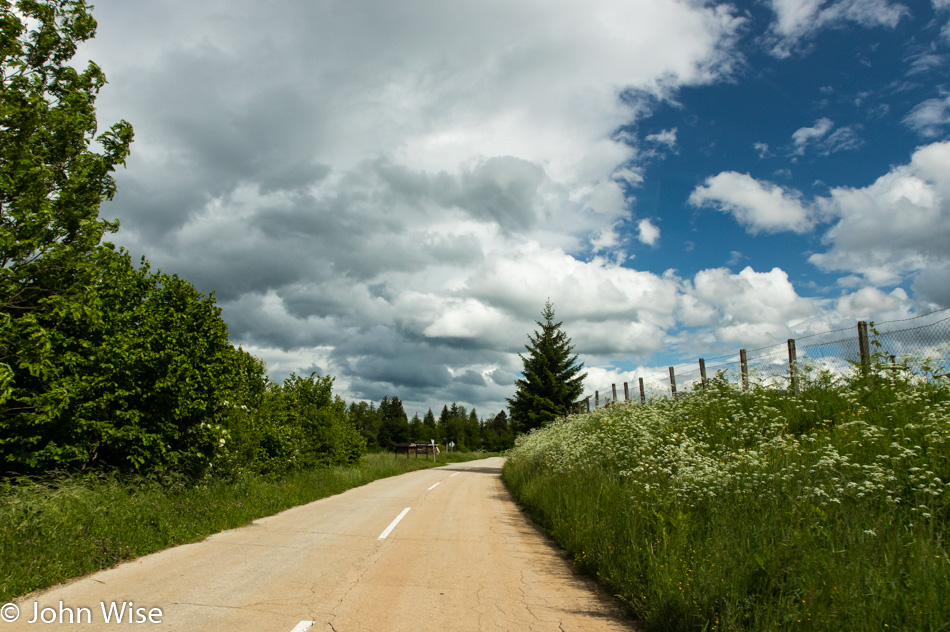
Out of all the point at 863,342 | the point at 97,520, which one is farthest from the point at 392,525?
the point at 863,342

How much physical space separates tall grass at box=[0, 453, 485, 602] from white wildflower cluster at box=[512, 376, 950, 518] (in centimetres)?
746

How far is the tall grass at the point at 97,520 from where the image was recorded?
6.27 m

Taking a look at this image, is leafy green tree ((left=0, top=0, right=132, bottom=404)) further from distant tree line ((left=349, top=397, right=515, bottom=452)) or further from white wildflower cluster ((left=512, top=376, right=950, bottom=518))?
distant tree line ((left=349, top=397, right=515, bottom=452))

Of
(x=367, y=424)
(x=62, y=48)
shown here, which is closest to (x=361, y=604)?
(x=62, y=48)

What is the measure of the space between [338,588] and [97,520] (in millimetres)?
4706

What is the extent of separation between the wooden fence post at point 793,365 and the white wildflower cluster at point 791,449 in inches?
15.8

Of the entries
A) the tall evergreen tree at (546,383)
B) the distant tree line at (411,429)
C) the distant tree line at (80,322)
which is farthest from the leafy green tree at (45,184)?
the distant tree line at (411,429)

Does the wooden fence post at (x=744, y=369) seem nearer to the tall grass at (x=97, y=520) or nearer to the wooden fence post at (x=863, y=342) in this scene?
the wooden fence post at (x=863, y=342)

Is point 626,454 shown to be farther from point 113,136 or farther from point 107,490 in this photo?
point 113,136

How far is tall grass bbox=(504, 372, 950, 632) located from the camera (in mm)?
3971

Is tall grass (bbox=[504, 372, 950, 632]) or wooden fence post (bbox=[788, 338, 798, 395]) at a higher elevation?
wooden fence post (bbox=[788, 338, 798, 395])

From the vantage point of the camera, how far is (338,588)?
6.01 metres

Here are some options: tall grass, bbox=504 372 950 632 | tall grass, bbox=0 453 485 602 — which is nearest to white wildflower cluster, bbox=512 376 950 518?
tall grass, bbox=504 372 950 632

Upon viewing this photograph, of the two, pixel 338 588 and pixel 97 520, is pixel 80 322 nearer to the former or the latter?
pixel 97 520
